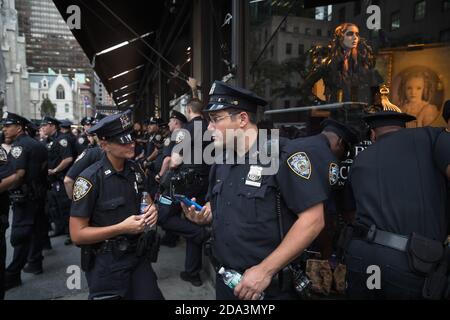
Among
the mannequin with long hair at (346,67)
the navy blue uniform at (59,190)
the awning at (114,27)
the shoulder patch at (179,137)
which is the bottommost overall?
the navy blue uniform at (59,190)

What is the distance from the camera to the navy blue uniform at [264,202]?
176 centimetres

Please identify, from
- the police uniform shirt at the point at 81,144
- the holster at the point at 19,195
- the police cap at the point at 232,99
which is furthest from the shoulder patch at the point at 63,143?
the police cap at the point at 232,99

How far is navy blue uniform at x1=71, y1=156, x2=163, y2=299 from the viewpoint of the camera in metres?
2.30

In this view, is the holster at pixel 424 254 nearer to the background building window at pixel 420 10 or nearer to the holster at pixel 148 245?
the holster at pixel 148 245

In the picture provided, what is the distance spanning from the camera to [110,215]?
7.74 feet

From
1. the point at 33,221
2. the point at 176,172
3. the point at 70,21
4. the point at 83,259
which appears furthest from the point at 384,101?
the point at 70,21

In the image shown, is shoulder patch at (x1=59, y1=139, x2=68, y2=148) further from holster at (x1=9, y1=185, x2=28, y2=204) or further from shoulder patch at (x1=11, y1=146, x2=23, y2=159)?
shoulder patch at (x1=11, y1=146, x2=23, y2=159)

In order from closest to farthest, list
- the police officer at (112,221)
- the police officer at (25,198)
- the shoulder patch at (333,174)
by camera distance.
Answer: the police officer at (112,221) < the shoulder patch at (333,174) < the police officer at (25,198)

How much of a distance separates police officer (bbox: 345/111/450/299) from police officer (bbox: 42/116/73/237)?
17.8 feet

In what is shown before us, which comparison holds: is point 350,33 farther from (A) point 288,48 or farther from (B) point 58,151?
(B) point 58,151

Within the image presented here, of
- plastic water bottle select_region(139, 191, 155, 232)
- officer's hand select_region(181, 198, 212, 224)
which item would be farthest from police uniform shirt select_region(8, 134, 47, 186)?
officer's hand select_region(181, 198, 212, 224)

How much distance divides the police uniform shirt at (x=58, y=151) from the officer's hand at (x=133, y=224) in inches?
173

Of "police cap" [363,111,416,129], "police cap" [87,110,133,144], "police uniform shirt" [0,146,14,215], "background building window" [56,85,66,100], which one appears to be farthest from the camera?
"background building window" [56,85,66,100]

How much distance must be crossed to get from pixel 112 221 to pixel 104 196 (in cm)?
19
